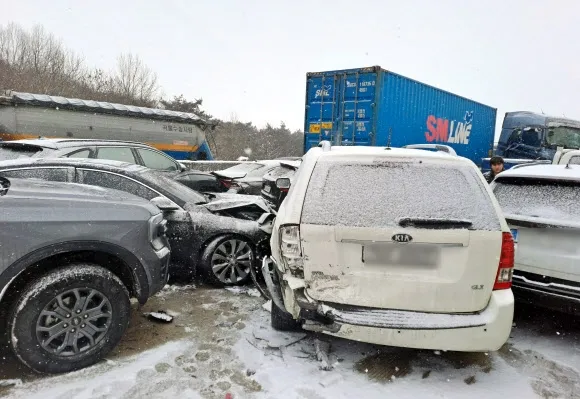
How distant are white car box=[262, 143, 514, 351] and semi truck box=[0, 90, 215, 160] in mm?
13512

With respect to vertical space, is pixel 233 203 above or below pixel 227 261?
above

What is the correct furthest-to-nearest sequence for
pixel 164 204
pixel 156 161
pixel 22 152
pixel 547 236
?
1. pixel 156 161
2. pixel 22 152
3. pixel 164 204
4. pixel 547 236

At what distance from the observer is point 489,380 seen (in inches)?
116

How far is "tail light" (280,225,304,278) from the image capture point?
2.70 metres

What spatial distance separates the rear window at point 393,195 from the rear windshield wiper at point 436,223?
0.08 ft

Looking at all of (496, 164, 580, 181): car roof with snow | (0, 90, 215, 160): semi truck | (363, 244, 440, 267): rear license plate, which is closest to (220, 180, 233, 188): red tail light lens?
(496, 164, 580, 181): car roof with snow

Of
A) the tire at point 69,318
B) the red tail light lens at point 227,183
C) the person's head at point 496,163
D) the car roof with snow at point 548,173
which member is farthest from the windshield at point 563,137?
the tire at point 69,318

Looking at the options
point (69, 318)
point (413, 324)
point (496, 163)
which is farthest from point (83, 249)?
point (496, 163)

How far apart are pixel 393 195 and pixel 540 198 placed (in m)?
1.75

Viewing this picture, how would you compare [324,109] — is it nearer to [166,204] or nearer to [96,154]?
[96,154]

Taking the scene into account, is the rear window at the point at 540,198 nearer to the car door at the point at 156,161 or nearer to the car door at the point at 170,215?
the car door at the point at 170,215

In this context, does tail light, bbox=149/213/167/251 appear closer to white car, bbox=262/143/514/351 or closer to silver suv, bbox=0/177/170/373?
silver suv, bbox=0/177/170/373

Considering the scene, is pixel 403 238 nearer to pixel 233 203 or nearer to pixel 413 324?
pixel 413 324

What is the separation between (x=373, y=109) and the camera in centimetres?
1054
